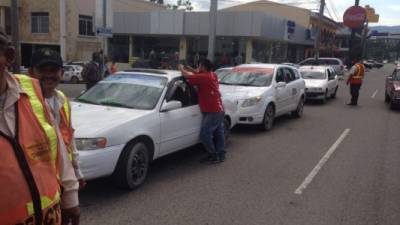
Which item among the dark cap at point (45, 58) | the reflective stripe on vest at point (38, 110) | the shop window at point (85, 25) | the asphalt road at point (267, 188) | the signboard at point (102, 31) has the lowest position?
the asphalt road at point (267, 188)

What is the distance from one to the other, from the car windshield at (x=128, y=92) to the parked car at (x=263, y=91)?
10.3 feet

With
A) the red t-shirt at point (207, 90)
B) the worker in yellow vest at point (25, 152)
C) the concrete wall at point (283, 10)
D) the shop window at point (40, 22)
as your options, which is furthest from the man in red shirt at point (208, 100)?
the concrete wall at point (283, 10)

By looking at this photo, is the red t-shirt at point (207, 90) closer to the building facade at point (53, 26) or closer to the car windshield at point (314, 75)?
the car windshield at point (314, 75)

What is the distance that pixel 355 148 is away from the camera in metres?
8.55

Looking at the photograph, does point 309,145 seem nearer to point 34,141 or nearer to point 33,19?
point 34,141

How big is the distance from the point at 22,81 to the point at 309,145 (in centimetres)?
752

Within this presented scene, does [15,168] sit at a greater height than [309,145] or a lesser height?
greater

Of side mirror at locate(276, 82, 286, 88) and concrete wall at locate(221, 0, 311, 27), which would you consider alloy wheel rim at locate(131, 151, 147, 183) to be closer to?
side mirror at locate(276, 82, 286, 88)

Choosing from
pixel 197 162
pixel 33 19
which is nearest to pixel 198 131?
pixel 197 162

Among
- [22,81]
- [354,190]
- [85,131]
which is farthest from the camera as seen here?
[354,190]

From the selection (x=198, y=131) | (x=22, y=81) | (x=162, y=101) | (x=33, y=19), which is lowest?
(x=198, y=131)

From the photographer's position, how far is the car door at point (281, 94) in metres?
10.6

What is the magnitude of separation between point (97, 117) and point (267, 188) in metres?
2.43

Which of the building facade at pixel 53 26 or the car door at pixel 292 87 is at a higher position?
the building facade at pixel 53 26
